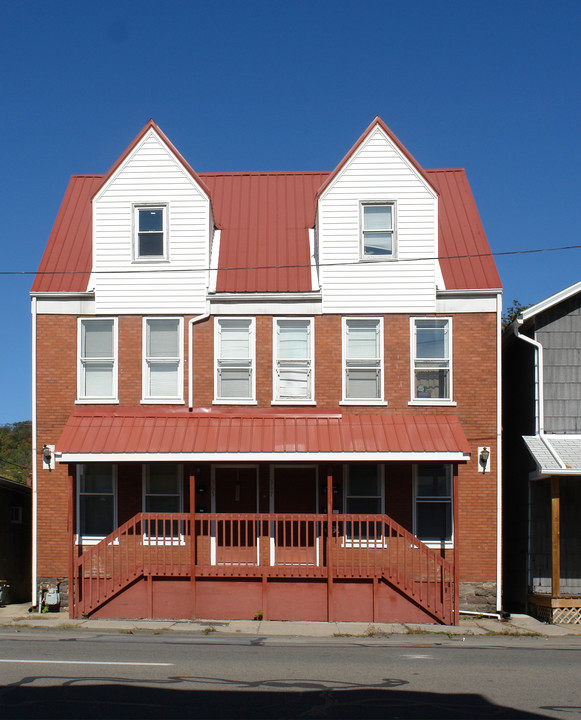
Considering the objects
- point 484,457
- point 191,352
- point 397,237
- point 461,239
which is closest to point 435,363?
point 484,457

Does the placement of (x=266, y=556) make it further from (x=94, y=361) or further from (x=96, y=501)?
(x=94, y=361)

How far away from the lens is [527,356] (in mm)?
20406

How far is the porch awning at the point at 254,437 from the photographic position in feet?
58.9

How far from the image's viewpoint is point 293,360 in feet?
65.2

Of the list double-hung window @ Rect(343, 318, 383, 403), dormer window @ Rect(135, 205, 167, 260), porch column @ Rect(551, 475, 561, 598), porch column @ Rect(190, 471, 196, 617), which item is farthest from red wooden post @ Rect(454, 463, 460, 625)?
dormer window @ Rect(135, 205, 167, 260)

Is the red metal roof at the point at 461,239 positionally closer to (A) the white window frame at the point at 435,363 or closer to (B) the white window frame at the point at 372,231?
(A) the white window frame at the point at 435,363

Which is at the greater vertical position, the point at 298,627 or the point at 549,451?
the point at 549,451

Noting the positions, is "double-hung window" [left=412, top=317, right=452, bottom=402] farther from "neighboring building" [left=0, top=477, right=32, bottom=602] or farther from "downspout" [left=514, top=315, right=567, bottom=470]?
"neighboring building" [left=0, top=477, right=32, bottom=602]

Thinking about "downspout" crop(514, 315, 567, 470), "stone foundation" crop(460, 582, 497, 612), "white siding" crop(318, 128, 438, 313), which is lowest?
"stone foundation" crop(460, 582, 497, 612)

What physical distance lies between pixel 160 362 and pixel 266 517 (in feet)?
14.1

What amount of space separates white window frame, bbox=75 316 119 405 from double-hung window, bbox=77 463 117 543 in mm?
1385

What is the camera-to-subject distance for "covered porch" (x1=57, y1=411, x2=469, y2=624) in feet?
58.5

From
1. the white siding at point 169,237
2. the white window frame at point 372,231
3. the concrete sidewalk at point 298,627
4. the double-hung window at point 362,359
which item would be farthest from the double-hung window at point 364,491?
the white siding at point 169,237

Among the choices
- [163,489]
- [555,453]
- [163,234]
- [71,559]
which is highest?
[163,234]
